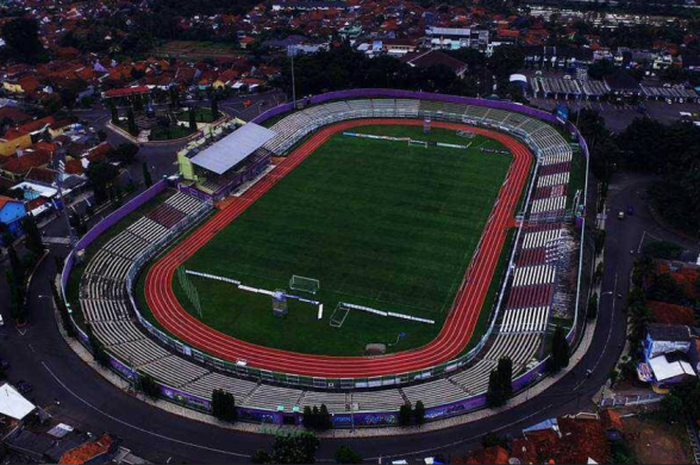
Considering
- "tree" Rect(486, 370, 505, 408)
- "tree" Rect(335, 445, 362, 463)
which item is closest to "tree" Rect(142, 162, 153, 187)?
"tree" Rect(335, 445, 362, 463)

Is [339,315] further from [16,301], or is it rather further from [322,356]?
[16,301]

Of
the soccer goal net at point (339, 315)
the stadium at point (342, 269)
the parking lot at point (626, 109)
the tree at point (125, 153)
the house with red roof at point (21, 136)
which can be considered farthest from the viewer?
the parking lot at point (626, 109)

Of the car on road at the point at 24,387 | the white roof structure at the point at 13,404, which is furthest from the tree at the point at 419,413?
the car on road at the point at 24,387

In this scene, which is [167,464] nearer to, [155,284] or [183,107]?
[155,284]

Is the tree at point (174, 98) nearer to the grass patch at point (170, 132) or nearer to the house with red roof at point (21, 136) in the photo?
the grass patch at point (170, 132)

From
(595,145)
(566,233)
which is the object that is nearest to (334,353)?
(566,233)

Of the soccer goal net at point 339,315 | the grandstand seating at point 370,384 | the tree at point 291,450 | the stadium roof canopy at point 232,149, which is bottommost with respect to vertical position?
→ the soccer goal net at point 339,315
